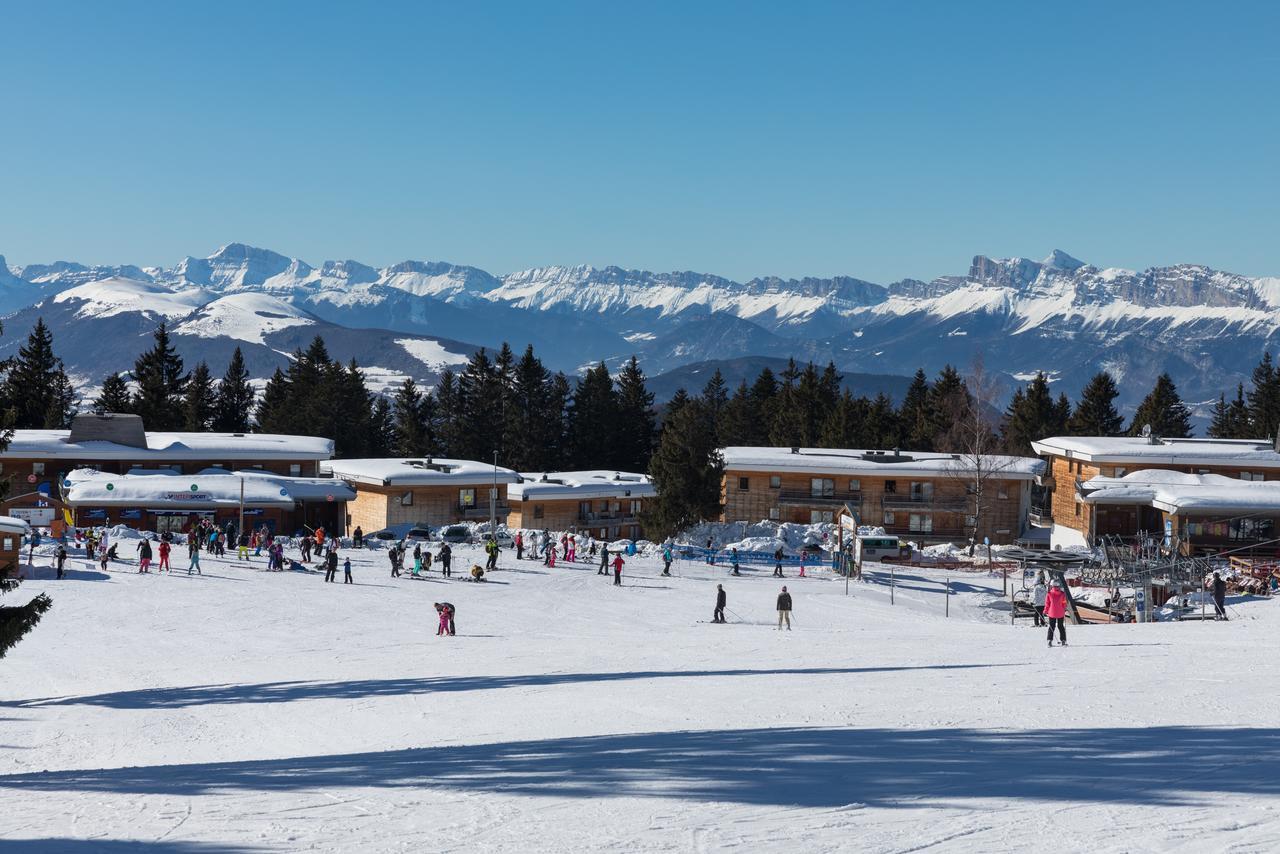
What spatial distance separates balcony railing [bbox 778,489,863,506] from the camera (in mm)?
65688

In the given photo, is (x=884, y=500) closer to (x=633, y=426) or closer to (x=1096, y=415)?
(x=633, y=426)

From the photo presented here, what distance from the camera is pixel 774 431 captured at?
94.9 metres

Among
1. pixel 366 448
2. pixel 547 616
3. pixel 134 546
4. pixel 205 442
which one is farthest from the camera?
pixel 366 448

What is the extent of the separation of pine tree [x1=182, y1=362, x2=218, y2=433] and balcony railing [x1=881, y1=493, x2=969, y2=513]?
53.4 metres

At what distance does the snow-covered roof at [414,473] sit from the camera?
62.2 metres

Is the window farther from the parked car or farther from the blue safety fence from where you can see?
the parked car

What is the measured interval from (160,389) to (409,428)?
19.7 m

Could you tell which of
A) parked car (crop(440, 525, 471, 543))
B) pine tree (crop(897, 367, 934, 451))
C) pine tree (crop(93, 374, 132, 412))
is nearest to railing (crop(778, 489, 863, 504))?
parked car (crop(440, 525, 471, 543))

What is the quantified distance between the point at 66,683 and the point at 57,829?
1398 cm

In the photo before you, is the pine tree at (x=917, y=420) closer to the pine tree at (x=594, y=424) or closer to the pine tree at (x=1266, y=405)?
the pine tree at (x=594, y=424)

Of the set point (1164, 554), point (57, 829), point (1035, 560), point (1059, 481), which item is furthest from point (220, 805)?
point (1059, 481)

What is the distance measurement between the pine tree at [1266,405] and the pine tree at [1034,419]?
14.7 meters

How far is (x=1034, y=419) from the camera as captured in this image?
3637 inches

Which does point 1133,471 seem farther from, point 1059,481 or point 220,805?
point 220,805
